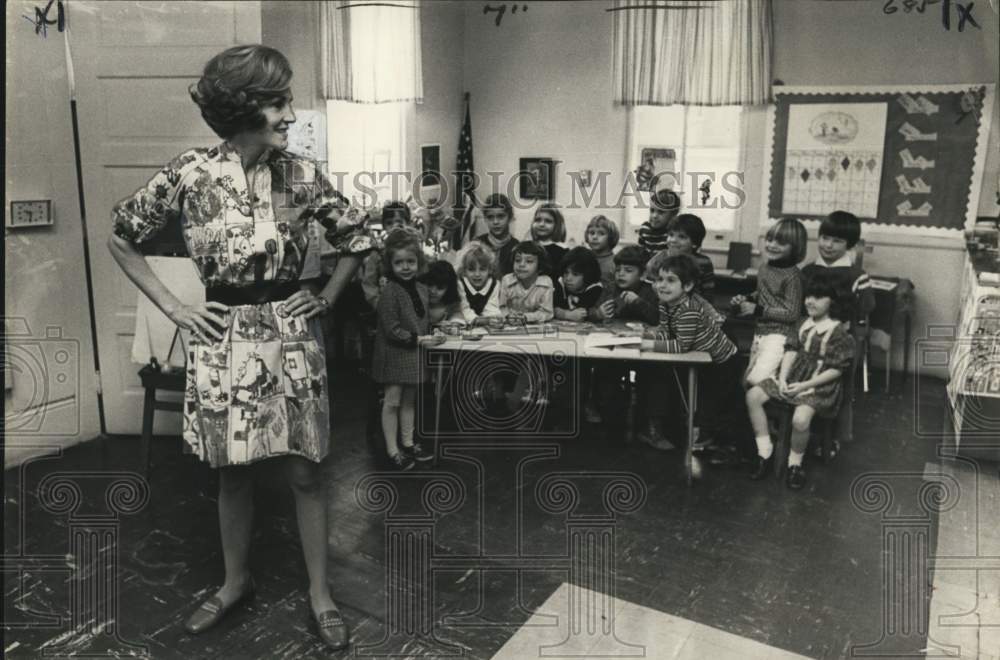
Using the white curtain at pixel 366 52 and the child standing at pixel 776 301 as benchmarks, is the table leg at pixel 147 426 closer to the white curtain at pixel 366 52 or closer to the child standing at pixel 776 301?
the white curtain at pixel 366 52

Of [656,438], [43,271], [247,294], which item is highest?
[247,294]

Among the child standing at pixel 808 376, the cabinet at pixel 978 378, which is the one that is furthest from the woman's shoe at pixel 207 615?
the cabinet at pixel 978 378

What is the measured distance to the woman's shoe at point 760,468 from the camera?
3.99 meters

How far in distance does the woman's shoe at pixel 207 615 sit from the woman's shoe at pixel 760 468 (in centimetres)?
237

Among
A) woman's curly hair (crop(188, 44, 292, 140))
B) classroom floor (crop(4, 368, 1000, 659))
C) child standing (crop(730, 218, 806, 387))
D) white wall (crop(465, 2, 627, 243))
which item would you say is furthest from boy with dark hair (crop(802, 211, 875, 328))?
woman's curly hair (crop(188, 44, 292, 140))

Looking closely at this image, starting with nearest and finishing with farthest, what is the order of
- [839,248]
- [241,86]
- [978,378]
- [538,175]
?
[241,86] < [978,378] < [839,248] < [538,175]

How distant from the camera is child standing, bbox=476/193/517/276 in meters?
5.11

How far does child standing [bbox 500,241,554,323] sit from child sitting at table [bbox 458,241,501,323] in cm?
6

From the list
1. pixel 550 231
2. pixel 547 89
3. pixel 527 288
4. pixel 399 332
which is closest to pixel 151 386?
pixel 399 332

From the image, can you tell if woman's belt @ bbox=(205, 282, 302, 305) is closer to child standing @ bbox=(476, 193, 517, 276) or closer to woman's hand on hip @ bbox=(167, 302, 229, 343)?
woman's hand on hip @ bbox=(167, 302, 229, 343)

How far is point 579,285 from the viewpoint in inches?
185

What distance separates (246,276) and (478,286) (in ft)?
7.32

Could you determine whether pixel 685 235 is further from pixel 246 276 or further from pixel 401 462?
pixel 246 276

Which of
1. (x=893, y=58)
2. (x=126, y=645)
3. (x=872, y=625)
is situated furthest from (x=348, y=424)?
(x=893, y=58)
